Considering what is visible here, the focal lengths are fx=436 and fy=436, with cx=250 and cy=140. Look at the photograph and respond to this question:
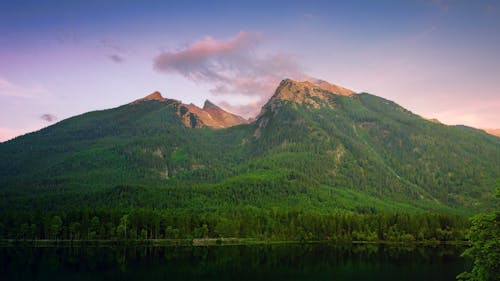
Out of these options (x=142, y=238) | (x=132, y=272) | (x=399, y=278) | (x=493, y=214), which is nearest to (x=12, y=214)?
(x=142, y=238)

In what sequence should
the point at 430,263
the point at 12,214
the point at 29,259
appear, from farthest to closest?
1. the point at 12,214
2. the point at 430,263
3. the point at 29,259

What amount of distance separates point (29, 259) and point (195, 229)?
87.9 metres

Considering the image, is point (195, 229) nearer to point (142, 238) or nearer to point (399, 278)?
point (142, 238)

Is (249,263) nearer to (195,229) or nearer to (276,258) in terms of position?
(276,258)

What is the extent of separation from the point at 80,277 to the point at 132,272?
11.1 metres

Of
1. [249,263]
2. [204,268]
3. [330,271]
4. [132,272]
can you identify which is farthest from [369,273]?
[132,272]

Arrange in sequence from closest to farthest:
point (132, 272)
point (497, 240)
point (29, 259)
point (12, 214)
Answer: point (497, 240) < point (132, 272) < point (29, 259) < point (12, 214)

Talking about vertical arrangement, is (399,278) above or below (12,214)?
below

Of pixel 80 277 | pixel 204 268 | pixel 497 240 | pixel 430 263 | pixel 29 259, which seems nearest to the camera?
pixel 497 240

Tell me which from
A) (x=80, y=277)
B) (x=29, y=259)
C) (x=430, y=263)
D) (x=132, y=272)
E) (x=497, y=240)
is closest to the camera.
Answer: (x=497, y=240)

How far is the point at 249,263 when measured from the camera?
115562mm

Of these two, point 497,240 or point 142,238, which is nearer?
point 497,240

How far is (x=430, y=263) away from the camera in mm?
123875

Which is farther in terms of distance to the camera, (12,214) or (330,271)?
(12,214)
